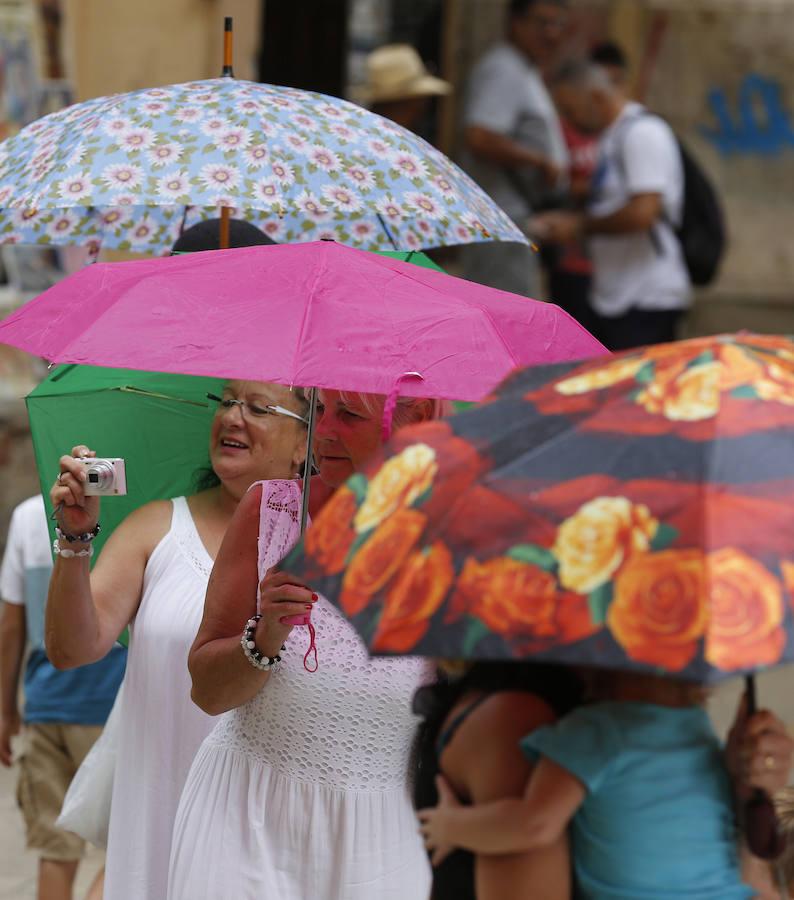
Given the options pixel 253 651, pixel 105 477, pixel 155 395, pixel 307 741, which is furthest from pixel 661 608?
pixel 155 395

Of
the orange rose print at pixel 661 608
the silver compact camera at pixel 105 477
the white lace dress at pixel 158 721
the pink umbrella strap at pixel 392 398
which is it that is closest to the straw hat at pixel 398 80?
the white lace dress at pixel 158 721

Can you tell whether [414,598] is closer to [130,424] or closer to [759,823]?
[759,823]

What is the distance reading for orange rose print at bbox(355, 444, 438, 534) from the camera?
2221 millimetres

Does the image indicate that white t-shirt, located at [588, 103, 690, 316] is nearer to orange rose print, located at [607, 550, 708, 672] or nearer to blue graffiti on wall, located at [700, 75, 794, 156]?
blue graffiti on wall, located at [700, 75, 794, 156]

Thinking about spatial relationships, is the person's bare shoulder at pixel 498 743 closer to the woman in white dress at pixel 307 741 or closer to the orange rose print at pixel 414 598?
the orange rose print at pixel 414 598

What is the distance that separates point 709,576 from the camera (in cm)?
196

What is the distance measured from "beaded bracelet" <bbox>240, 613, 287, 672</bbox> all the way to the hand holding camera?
393 millimetres

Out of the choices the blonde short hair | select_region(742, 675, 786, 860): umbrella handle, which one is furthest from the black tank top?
the blonde short hair

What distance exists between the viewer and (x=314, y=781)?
3168mm

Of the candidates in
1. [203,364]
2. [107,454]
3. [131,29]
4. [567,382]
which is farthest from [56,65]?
[567,382]

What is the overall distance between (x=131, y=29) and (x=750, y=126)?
5.17 metres

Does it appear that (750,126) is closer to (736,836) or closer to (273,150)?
(273,150)

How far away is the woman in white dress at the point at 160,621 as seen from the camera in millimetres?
3615

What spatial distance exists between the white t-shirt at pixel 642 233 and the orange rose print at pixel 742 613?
6.72m
